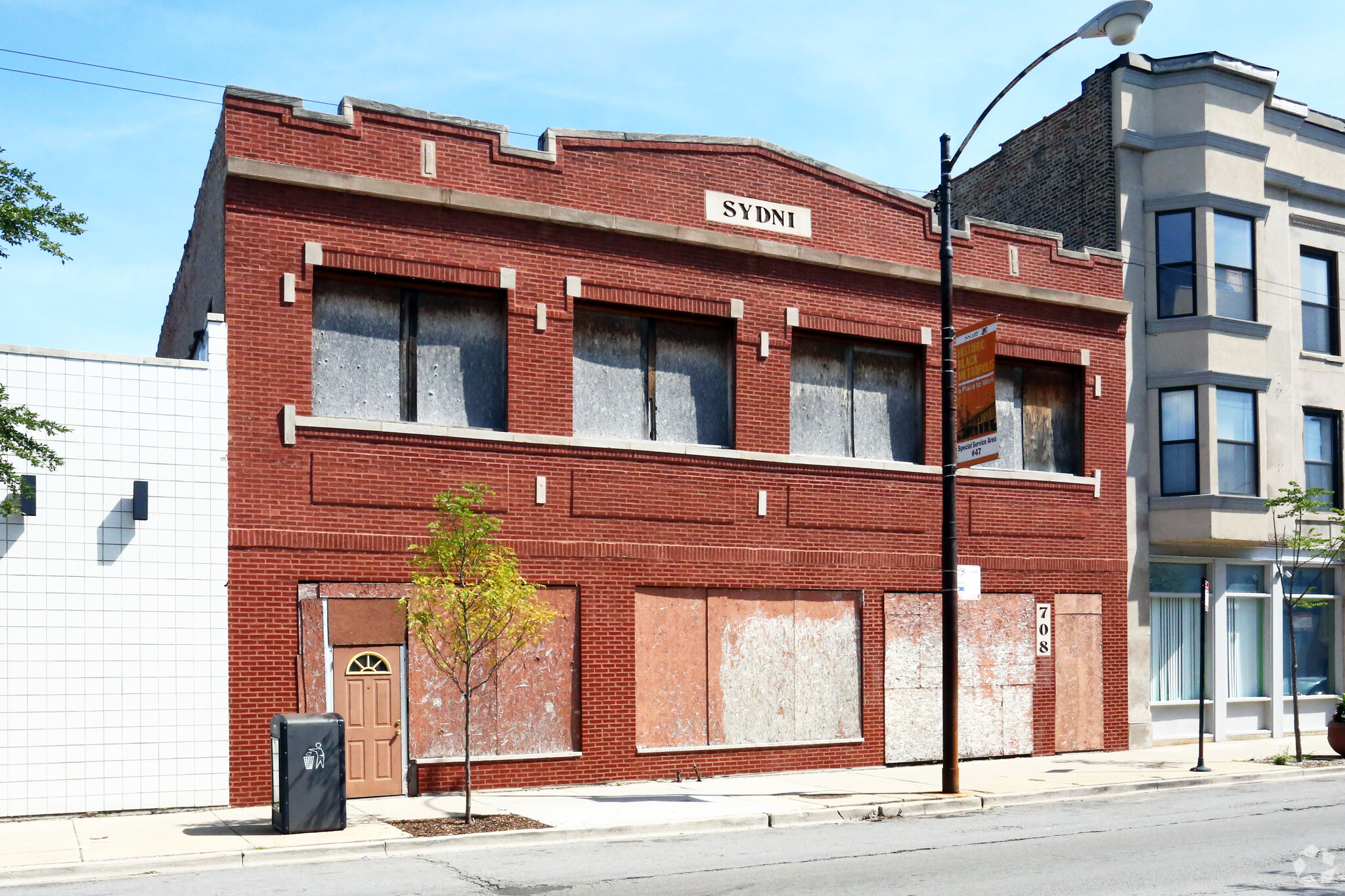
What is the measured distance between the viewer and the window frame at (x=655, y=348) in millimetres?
18500

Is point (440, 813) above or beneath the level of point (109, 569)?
beneath

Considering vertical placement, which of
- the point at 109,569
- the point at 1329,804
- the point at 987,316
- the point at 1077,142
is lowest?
the point at 1329,804

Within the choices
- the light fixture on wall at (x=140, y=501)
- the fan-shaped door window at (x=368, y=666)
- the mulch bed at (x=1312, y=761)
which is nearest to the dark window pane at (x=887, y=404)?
the mulch bed at (x=1312, y=761)

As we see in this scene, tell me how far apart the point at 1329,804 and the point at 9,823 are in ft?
49.9

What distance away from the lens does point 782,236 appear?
19.9 m

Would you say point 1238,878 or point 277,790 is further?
point 277,790

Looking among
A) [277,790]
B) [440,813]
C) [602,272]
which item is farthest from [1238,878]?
[602,272]

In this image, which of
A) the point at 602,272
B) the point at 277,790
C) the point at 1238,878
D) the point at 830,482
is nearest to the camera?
the point at 1238,878

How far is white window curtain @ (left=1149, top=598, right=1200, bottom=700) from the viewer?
2377cm

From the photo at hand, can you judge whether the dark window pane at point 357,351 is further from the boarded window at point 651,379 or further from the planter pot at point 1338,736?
the planter pot at point 1338,736

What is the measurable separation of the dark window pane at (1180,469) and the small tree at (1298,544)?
132cm

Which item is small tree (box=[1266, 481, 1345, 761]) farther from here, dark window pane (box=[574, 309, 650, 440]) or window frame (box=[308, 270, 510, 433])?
window frame (box=[308, 270, 510, 433])

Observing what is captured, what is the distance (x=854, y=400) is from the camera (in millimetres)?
20547

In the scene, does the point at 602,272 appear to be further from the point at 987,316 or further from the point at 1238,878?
the point at 1238,878
